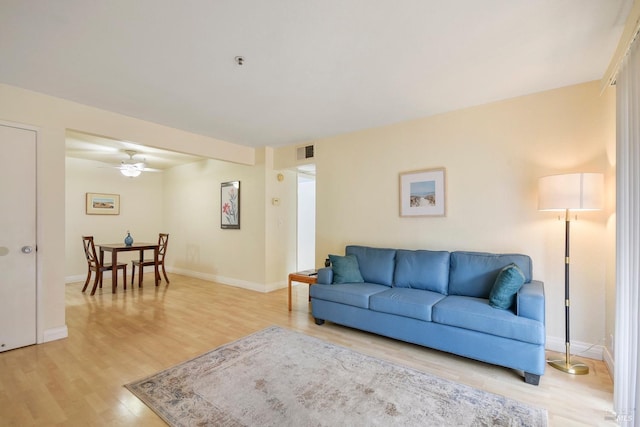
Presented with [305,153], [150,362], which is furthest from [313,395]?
[305,153]

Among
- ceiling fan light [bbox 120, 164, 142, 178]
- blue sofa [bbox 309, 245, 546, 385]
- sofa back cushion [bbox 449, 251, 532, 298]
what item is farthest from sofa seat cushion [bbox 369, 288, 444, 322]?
ceiling fan light [bbox 120, 164, 142, 178]

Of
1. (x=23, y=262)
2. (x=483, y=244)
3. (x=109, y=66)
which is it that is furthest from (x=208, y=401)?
(x=483, y=244)

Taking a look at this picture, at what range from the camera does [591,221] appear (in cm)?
270

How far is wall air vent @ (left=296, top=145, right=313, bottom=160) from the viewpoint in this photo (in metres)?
4.81

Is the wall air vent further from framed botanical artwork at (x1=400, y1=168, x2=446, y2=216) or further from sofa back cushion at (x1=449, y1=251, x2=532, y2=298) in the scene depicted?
sofa back cushion at (x1=449, y1=251, x2=532, y2=298)

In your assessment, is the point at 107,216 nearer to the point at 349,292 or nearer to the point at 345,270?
the point at 345,270

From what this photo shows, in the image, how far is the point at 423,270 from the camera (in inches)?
128

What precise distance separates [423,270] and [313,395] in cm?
181

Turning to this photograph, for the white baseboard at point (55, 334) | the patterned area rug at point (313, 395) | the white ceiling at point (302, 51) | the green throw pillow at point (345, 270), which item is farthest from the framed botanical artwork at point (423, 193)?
the white baseboard at point (55, 334)

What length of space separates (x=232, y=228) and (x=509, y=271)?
15.1 feet

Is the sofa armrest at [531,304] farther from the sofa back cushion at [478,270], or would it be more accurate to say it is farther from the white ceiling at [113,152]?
the white ceiling at [113,152]

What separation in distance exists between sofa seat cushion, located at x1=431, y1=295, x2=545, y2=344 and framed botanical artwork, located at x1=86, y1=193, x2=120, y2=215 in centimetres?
670

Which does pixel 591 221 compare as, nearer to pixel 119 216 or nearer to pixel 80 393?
pixel 80 393

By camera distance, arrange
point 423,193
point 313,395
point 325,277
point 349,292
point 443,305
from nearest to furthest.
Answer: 1. point 313,395
2. point 443,305
3. point 349,292
4. point 325,277
5. point 423,193
